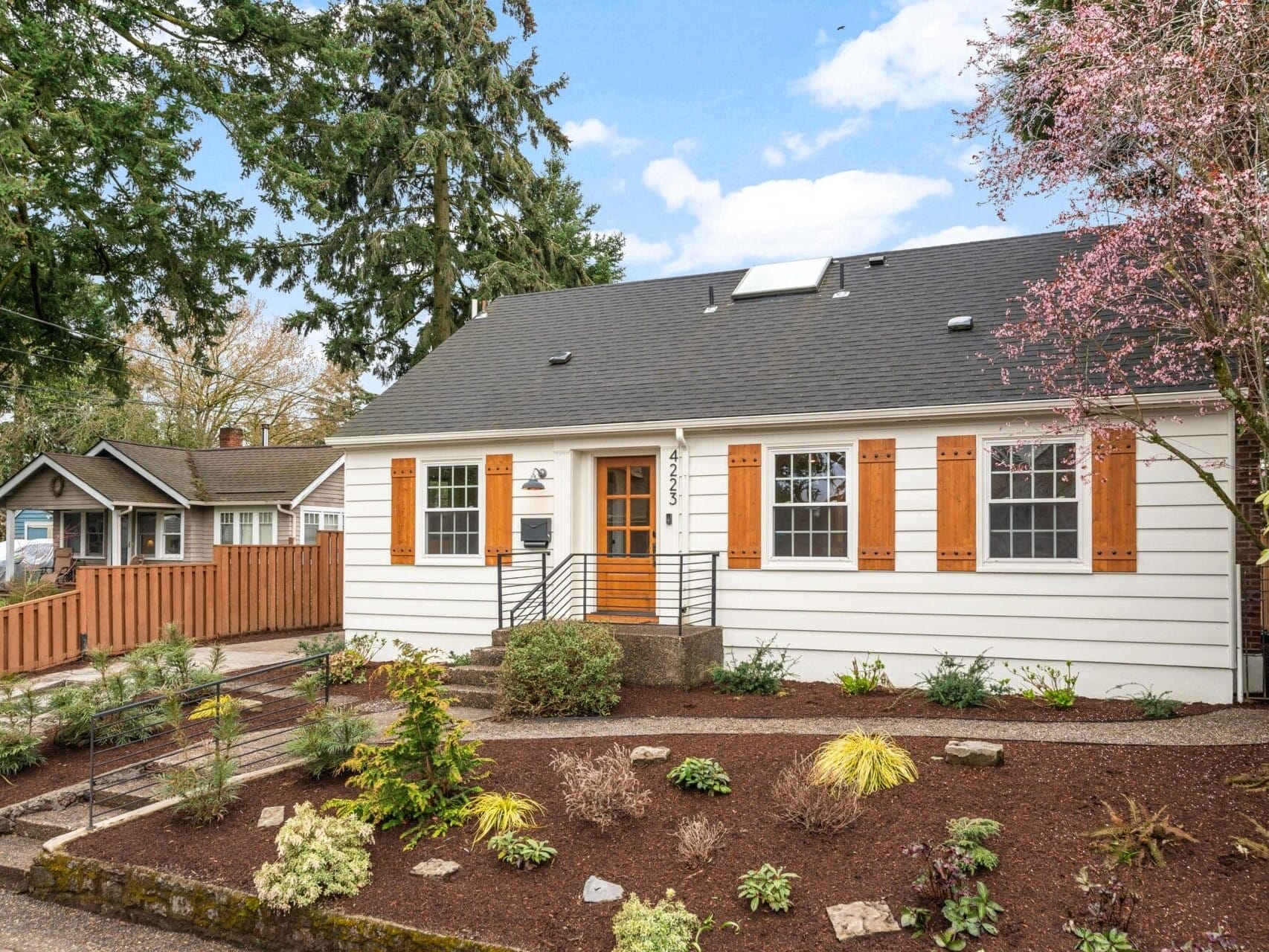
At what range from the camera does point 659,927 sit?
13.6 feet

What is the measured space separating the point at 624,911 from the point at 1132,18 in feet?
21.7

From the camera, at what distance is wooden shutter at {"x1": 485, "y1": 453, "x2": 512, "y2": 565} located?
1163 centimetres

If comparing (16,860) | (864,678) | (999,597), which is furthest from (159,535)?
(999,597)

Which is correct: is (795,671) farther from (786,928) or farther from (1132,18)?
(1132,18)

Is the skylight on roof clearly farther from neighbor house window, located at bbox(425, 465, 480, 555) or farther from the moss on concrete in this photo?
the moss on concrete

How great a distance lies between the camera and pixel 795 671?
10.2m

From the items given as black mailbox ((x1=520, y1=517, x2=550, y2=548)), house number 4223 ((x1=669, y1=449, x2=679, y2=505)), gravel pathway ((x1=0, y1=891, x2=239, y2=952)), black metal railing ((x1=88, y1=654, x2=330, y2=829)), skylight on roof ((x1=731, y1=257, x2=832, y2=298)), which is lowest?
gravel pathway ((x1=0, y1=891, x2=239, y2=952))

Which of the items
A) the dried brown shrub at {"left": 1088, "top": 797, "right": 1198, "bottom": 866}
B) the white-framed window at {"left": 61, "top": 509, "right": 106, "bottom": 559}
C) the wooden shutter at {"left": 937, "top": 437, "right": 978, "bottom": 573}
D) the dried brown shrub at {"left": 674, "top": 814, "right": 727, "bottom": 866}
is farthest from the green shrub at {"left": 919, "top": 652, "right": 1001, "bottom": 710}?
the white-framed window at {"left": 61, "top": 509, "right": 106, "bottom": 559}

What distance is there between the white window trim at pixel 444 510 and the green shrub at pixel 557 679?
9.95 feet

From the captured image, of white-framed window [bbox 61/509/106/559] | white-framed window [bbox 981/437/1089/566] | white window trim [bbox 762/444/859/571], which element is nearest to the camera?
white-framed window [bbox 981/437/1089/566]

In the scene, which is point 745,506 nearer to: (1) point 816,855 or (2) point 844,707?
(2) point 844,707

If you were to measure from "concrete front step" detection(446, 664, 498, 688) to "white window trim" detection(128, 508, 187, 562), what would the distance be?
606 inches

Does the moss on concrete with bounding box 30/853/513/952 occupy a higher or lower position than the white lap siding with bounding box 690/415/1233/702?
lower

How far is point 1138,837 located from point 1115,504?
494 cm
